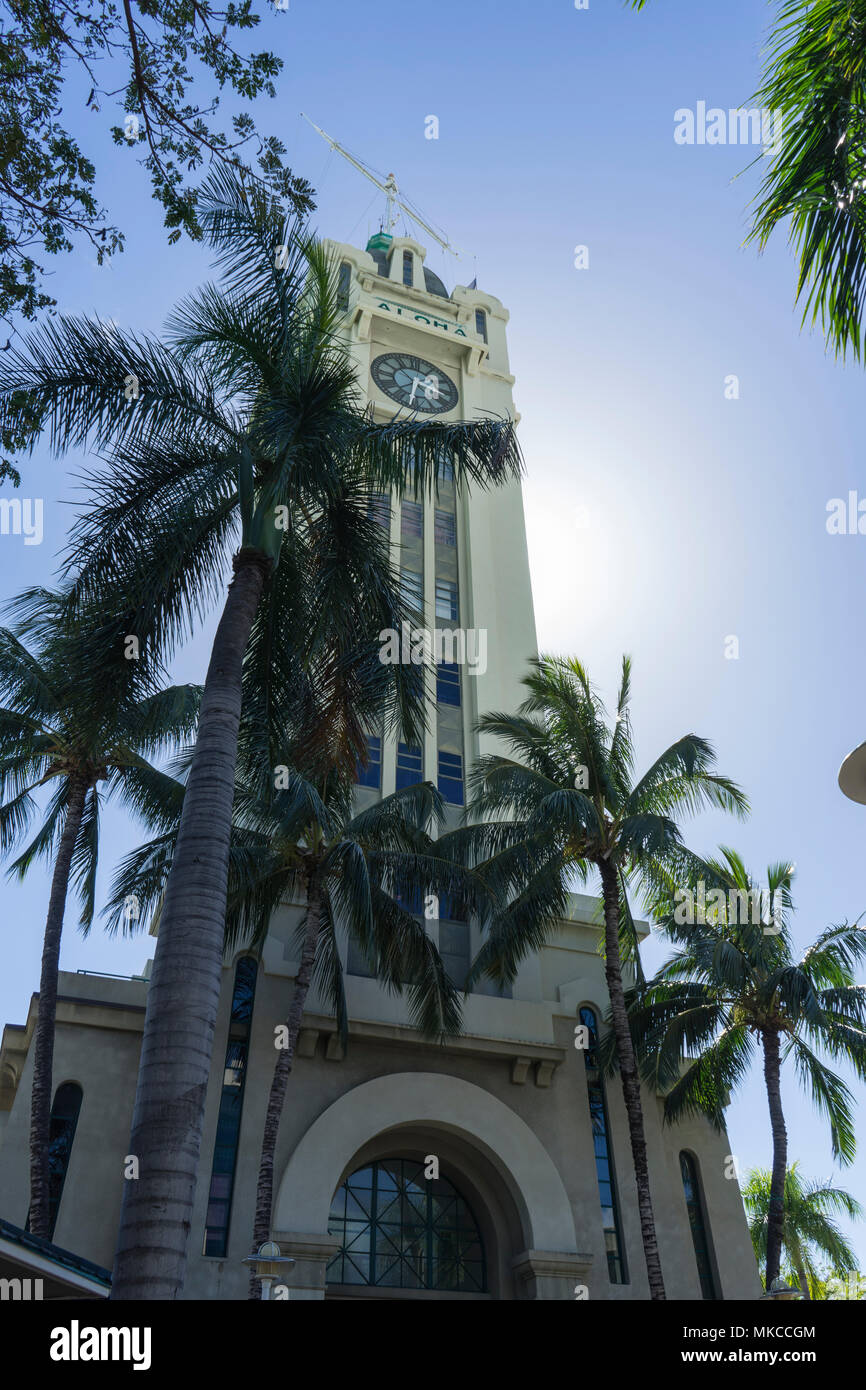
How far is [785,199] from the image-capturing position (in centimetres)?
705

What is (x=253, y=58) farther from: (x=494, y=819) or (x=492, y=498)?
(x=492, y=498)

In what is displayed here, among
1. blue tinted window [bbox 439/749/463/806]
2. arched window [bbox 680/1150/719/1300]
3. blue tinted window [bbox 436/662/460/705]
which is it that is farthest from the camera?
blue tinted window [bbox 436/662/460/705]

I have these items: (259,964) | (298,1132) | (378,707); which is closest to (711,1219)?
(298,1132)

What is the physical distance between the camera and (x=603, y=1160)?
74.2 ft

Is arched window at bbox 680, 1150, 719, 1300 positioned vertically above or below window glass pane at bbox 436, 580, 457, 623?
below

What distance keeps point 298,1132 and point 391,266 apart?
124 ft

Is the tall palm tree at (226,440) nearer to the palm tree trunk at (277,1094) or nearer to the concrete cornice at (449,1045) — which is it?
the palm tree trunk at (277,1094)

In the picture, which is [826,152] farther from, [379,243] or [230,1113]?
[379,243]

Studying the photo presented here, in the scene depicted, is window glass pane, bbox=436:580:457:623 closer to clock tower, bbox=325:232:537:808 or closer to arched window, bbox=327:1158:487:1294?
clock tower, bbox=325:232:537:808

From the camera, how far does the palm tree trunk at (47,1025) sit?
16.0 metres

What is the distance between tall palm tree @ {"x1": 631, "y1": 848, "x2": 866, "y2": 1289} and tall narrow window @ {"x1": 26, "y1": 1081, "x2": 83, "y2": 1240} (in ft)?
37.4

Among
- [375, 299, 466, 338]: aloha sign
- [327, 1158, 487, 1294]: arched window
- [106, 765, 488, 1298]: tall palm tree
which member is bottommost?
[327, 1158, 487, 1294]: arched window

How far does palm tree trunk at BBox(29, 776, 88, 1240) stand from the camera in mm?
15953

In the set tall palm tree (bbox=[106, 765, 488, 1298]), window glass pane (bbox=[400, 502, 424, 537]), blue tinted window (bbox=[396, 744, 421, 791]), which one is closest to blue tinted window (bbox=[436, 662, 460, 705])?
blue tinted window (bbox=[396, 744, 421, 791])
